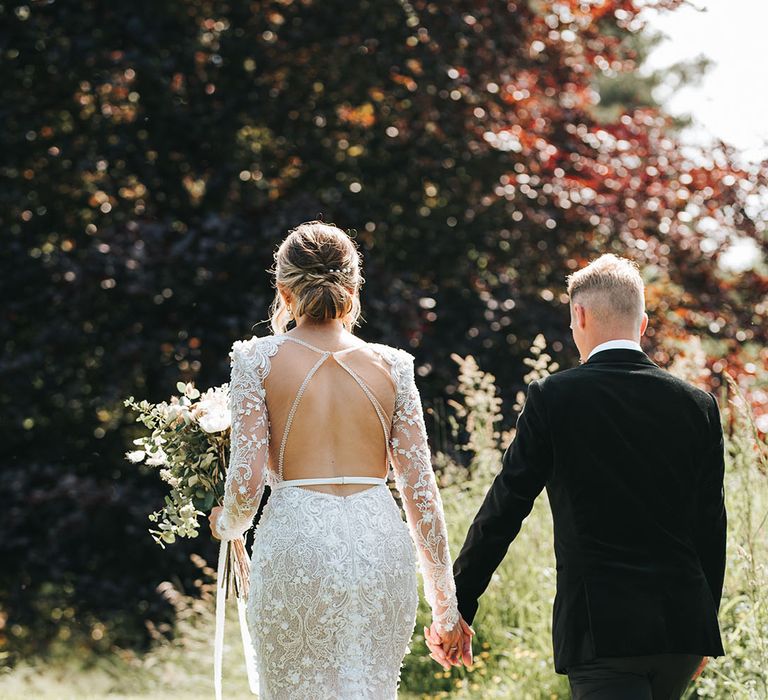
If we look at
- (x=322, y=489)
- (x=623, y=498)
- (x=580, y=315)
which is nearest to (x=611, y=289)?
(x=580, y=315)

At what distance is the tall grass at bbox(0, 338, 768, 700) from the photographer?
15.7ft

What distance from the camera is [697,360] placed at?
18.9 ft

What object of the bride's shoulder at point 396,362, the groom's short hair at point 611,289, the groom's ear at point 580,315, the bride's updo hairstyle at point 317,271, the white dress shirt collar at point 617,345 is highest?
the bride's updo hairstyle at point 317,271

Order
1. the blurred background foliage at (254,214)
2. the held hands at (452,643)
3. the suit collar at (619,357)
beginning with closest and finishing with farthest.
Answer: the suit collar at (619,357), the held hands at (452,643), the blurred background foliage at (254,214)

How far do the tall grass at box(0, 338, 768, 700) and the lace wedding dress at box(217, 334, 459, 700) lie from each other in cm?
137

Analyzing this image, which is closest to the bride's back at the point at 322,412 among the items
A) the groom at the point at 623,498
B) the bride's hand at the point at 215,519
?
the bride's hand at the point at 215,519

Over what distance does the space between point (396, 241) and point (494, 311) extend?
1044mm

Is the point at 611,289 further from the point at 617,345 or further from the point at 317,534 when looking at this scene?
the point at 317,534

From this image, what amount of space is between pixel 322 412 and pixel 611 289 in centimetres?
96

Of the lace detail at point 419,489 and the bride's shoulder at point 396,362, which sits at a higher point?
the bride's shoulder at point 396,362

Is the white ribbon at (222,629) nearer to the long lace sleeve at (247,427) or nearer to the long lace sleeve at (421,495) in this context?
the long lace sleeve at (247,427)

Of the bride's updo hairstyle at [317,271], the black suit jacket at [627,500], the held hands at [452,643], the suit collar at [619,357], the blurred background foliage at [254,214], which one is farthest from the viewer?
the blurred background foliage at [254,214]

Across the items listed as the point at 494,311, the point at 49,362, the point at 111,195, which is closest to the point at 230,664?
the point at 49,362

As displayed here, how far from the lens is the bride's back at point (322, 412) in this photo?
3457 mm
